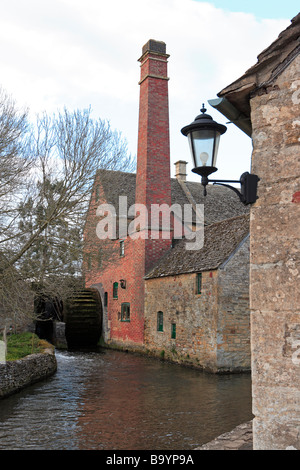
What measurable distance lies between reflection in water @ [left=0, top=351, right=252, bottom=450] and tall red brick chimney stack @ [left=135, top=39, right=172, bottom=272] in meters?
6.68

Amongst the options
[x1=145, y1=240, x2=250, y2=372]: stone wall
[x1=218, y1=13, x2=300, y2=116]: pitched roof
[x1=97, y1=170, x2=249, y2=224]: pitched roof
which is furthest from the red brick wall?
[x1=218, y1=13, x2=300, y2=116]: pitched roof

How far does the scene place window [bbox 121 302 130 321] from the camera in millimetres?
20519

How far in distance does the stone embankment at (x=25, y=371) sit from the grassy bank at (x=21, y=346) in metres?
0.25

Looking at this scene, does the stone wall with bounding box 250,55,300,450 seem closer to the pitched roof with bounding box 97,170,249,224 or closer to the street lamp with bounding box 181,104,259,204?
the street lamp with bounding box 181,104,259,204

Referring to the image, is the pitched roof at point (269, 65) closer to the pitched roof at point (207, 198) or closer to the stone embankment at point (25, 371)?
the stone embankment at point (25, 371)

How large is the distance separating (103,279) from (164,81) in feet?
35.2

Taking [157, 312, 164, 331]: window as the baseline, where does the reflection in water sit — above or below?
below

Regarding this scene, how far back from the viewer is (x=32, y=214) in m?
11.8

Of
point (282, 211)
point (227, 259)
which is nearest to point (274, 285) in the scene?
point (282, 211)

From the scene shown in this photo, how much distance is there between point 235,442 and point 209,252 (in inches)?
421

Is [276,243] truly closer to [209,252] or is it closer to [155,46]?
[209,252]

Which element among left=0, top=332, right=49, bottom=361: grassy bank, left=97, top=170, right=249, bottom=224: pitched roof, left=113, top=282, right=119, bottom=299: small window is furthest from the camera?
left=97, top=170, right=249, bottom=224: pitched roof

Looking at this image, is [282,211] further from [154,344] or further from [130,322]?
[130,322]

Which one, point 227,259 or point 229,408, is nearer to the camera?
point 229,408
